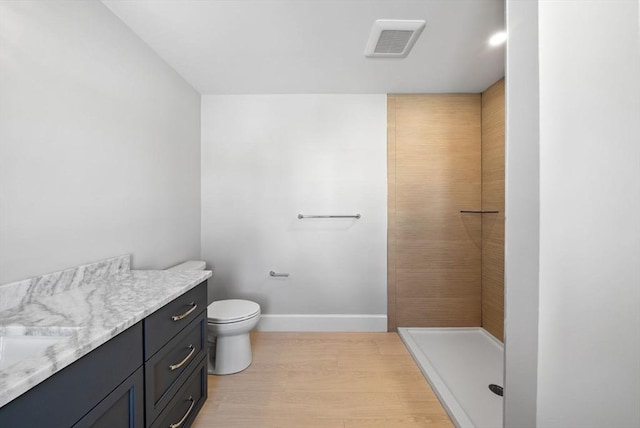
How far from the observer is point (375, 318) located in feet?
8.34

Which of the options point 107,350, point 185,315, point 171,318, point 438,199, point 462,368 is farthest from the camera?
point 438,199

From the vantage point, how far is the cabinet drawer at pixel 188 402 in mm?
1150

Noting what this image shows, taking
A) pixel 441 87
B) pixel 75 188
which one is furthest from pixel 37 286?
pixel 441 87

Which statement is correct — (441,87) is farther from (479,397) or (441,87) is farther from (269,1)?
(479,397)

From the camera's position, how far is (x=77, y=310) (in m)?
0.95

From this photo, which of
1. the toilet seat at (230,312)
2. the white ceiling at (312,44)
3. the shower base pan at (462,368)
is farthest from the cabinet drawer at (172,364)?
the white ceiling at (312,44)

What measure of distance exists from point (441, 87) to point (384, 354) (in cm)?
226

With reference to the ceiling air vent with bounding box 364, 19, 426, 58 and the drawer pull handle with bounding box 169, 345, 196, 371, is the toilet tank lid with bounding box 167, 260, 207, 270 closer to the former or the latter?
the drawer pull handle with bounding box 169, 345, 196, 371

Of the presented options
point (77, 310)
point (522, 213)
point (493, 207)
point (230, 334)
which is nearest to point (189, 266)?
point (230, 334)

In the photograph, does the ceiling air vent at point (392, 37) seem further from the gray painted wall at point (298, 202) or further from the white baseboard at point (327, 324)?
the white baseboard at point (327, 324)

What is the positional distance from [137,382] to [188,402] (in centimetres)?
54

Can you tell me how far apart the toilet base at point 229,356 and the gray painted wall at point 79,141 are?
0.69m

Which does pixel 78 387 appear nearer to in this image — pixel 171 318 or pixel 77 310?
pixel 77 310

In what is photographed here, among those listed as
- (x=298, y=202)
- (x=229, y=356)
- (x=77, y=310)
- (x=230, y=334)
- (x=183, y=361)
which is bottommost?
(x=229, y=356)
